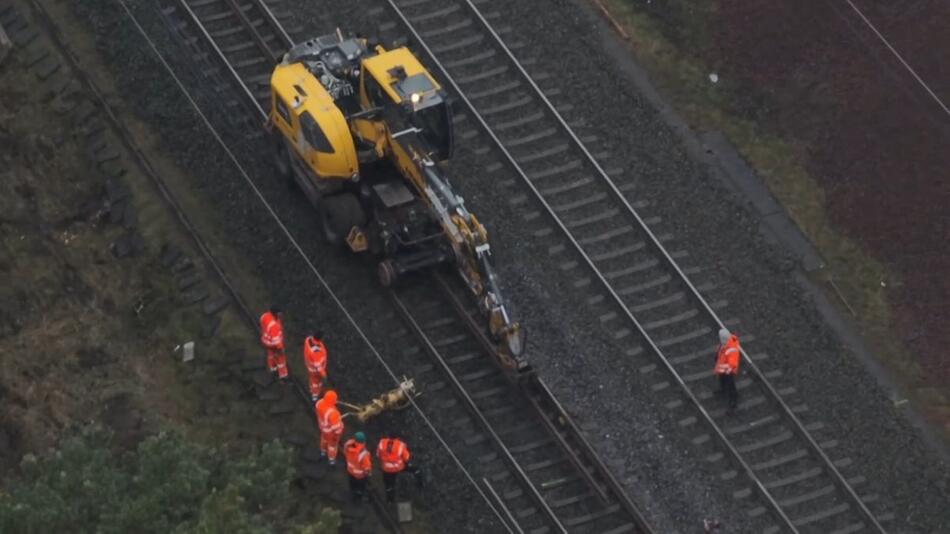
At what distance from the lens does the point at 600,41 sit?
2883 centimetres

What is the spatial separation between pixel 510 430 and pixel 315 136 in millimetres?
5030

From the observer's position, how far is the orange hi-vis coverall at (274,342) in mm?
23500

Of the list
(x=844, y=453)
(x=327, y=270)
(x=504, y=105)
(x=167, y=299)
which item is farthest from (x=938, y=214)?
(x=167, y=299)

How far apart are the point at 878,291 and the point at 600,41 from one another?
6.33 m

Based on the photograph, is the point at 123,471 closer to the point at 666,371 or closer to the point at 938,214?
the point at 666,371

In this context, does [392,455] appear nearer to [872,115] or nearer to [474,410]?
[474,410]

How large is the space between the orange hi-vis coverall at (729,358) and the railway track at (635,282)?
0.60 m

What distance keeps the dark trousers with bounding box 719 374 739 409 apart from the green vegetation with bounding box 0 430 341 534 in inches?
256

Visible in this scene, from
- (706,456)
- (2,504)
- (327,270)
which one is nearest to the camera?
(2,504)

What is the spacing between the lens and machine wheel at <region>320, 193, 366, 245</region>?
81.6 ft

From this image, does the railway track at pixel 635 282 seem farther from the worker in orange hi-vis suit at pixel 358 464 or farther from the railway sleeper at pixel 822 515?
the worker in orange hi-vis suit at pixel 358 464

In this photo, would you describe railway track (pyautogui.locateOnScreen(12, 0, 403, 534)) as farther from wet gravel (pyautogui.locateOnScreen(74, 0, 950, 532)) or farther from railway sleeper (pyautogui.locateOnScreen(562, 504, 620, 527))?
railway sleeper (pyautogui.locateOnScreen(562, 504, 620, 527))

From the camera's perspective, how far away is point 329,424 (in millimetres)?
22594

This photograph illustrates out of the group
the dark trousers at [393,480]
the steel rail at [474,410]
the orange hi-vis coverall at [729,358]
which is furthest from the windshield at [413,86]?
the orange hi-vis coverall at [729,358]
